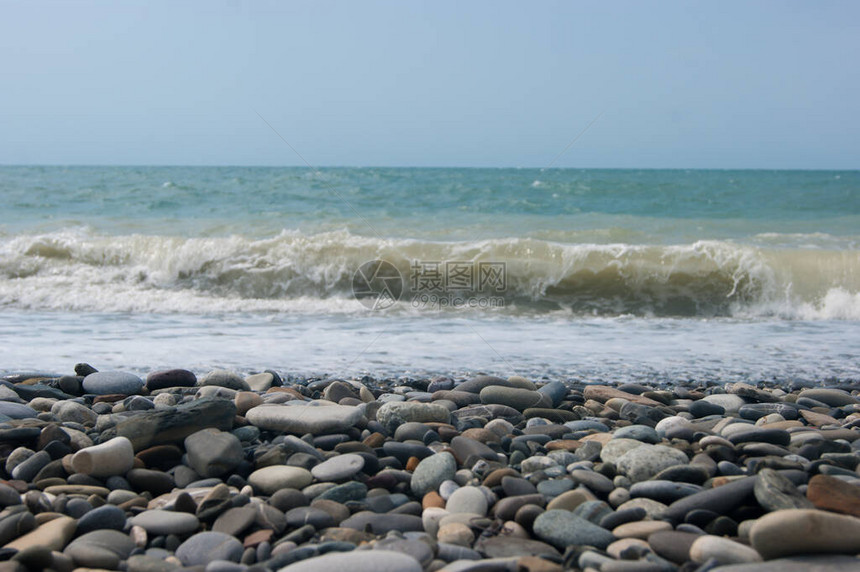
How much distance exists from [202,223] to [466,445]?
35.8 ft

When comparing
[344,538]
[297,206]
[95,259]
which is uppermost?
[297,206]

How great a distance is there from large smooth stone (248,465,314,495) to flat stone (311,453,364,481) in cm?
4

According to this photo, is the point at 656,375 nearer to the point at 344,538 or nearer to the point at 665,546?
the point at 665,546

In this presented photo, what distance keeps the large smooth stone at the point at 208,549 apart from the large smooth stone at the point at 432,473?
2.12 feet

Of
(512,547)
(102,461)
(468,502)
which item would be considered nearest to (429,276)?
(102,461)

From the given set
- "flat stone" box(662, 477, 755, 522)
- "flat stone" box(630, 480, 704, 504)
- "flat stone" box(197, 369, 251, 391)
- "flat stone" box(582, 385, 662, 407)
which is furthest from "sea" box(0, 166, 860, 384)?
"flat stone" box(662, 477, 755, 522)

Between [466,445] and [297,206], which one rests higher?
[297,206]

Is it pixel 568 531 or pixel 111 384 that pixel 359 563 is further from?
pixel 111 384

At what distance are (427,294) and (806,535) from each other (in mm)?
6133

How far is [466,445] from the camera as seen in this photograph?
2555mm

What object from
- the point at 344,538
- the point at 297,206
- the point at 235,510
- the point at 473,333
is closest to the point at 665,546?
the point at 344,538

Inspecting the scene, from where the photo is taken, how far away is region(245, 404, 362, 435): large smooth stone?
2715mm

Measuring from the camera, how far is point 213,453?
234cm

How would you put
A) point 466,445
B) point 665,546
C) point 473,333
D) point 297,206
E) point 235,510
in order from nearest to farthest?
point 665,546, point 235,510, point 466,445, point 473,333, point 297,206
